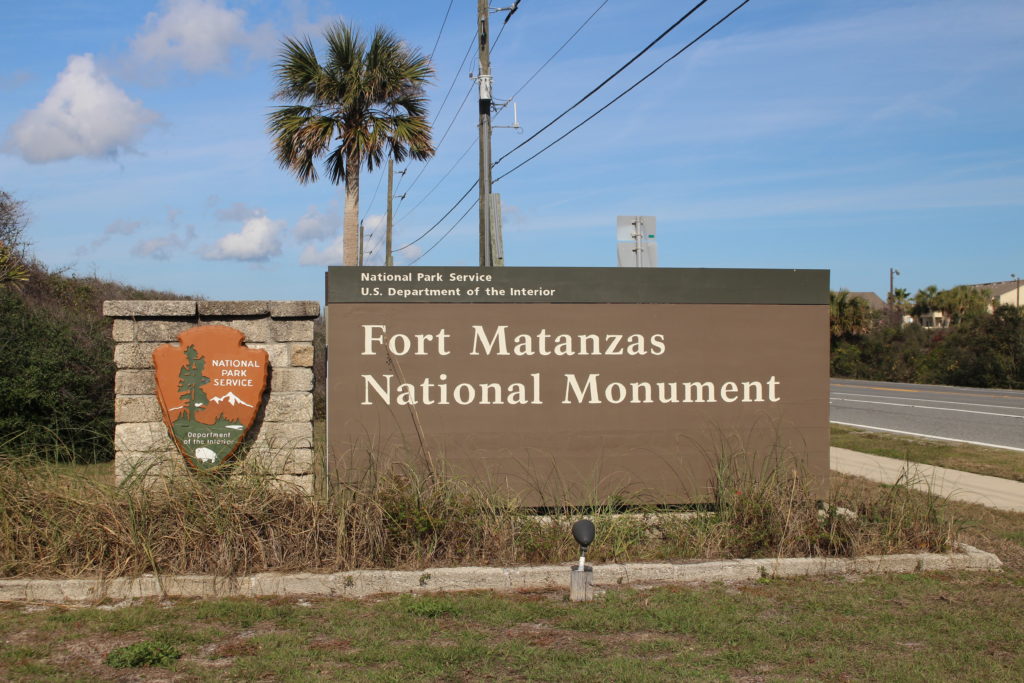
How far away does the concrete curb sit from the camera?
557cm

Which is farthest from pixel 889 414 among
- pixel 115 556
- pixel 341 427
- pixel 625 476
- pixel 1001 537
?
pixel 115 556

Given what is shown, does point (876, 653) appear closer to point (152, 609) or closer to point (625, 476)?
point (625, 476)

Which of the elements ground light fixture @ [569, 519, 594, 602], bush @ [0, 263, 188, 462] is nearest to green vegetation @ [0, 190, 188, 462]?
bush @ [0, 263, 188, 462]

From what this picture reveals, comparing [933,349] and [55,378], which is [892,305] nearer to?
[933,349]

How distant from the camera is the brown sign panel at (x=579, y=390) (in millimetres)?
7234

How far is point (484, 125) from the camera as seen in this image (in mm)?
15719

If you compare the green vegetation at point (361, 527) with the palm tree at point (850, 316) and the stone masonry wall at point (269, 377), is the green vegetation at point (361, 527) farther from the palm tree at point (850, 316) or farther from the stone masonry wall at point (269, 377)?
the palm tree at point (850, 316)

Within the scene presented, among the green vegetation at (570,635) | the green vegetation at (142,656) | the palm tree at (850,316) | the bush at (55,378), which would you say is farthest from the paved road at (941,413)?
the palm tree at (850,316)

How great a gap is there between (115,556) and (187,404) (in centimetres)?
139

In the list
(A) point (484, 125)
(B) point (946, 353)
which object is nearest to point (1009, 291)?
(B) point (946, 353)

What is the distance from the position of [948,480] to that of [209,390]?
29.2 feet

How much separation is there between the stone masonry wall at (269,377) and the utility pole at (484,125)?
8337mm

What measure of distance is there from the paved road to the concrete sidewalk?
11.0ft

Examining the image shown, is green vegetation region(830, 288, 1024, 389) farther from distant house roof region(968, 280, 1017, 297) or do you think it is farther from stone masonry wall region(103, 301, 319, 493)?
stone masonry wall region(103, 301, 319, 493)
